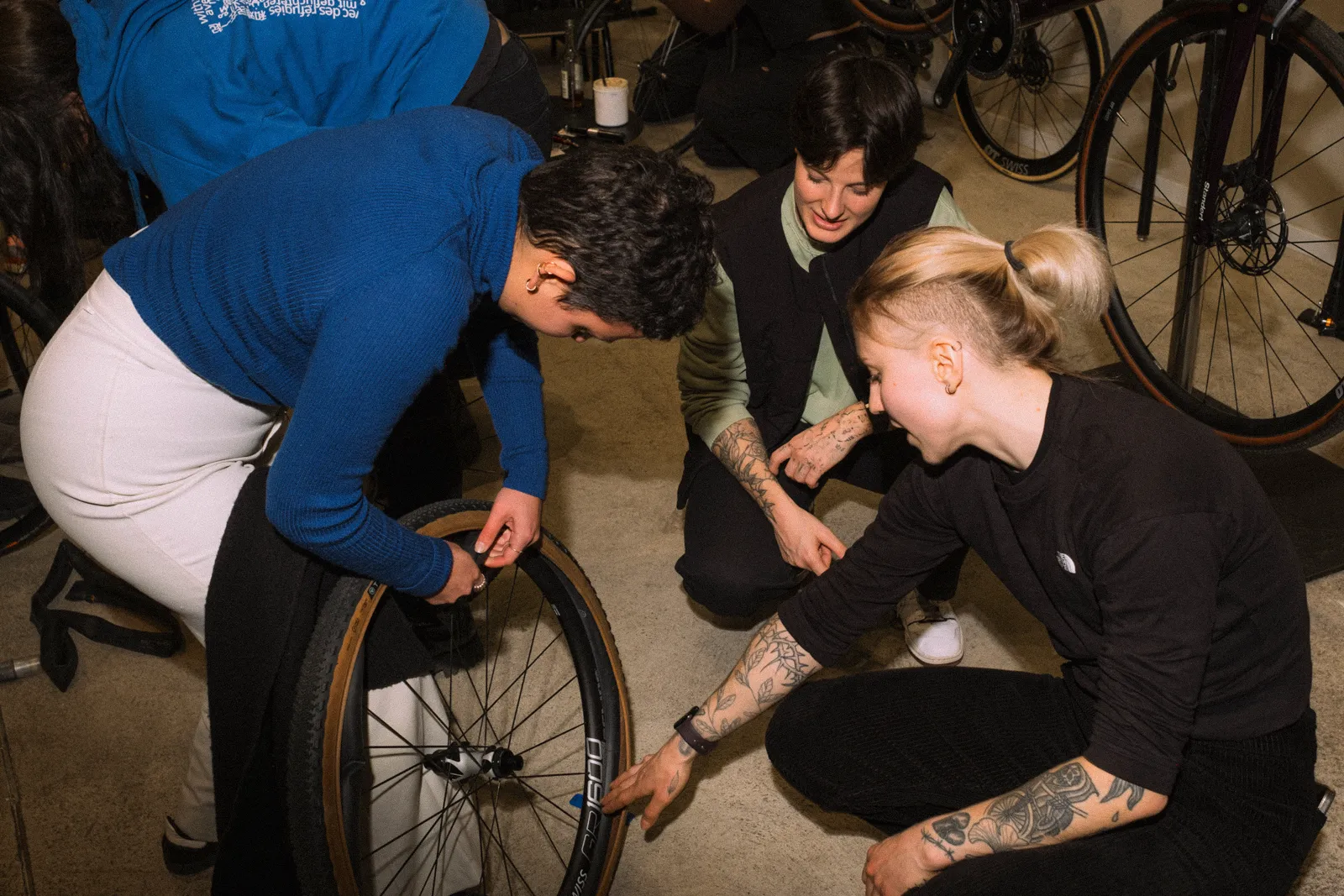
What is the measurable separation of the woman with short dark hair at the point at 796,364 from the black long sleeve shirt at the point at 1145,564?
1.68ft

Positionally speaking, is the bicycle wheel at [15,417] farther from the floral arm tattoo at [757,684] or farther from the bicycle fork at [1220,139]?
the bicycle fork at [1220,139]

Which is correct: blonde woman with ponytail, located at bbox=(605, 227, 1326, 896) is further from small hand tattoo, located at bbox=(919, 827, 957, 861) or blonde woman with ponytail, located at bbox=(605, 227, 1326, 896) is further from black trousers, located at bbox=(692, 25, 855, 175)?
black trousers, located at bbox=(692, 25, 855, 175)

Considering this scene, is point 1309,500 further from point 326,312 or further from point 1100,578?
point 326,312

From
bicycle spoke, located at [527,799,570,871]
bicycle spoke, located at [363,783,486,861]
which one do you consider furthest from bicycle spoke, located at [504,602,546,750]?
bicycle spoke, located at [363,783,486,861]

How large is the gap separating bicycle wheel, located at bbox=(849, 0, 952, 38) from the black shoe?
2.91 metres

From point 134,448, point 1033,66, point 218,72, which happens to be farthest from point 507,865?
point 1033,66

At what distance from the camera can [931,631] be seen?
2152 millimetres

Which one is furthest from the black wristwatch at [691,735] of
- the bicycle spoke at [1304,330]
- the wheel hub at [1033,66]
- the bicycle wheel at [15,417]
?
the wheel hub at [1033,66]

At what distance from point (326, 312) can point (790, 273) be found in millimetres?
987

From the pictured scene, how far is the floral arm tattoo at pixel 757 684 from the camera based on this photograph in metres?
1.55

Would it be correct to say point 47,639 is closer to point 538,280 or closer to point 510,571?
point 510,571

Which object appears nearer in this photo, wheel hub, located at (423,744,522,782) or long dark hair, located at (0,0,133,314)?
long dark hair, located at (0,0,133,314)

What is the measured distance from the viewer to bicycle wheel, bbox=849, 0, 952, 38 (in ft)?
11.5

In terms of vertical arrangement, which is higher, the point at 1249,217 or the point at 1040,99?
the point at 1249,217
